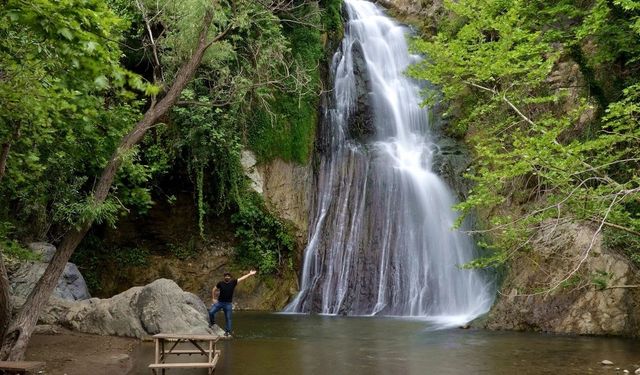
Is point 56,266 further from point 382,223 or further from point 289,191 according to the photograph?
point 382,223

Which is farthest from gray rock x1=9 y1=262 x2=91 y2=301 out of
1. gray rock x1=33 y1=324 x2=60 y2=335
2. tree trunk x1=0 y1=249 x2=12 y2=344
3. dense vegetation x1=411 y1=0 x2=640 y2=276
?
dense vegetation x1=411 y1=0 x2=640 y2=276

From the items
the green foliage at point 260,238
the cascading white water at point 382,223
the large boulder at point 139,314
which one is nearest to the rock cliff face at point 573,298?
the cascading white water at point 382,223

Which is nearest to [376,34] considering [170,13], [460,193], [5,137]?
[460,193]

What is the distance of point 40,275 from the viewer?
564 inches

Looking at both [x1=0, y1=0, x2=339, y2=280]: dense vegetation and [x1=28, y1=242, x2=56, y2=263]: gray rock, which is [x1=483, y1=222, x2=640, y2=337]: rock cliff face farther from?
[x1=28, y1=242, x2=56, y2=263]: gray rock

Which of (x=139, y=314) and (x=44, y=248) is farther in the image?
(x=44, y=248)

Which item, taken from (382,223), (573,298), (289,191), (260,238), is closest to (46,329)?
(260,238)

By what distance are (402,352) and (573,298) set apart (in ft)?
19.0

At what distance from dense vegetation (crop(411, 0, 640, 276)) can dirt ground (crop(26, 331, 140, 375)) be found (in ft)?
21.0

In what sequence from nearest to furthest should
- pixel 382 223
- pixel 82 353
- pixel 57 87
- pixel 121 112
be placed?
1. pixel 57 87
2. pixel 82 353
3. pixel 121 112
4. pixel 382 223

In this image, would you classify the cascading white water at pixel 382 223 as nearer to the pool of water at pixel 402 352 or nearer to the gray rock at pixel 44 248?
the pool of water at pixel 402 352

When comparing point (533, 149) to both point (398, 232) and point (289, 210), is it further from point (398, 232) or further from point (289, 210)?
point (289, 210)

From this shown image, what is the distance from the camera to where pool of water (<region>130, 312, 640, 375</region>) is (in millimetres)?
8336

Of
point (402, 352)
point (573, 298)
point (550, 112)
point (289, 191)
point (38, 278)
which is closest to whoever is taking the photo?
point (402, 352)
